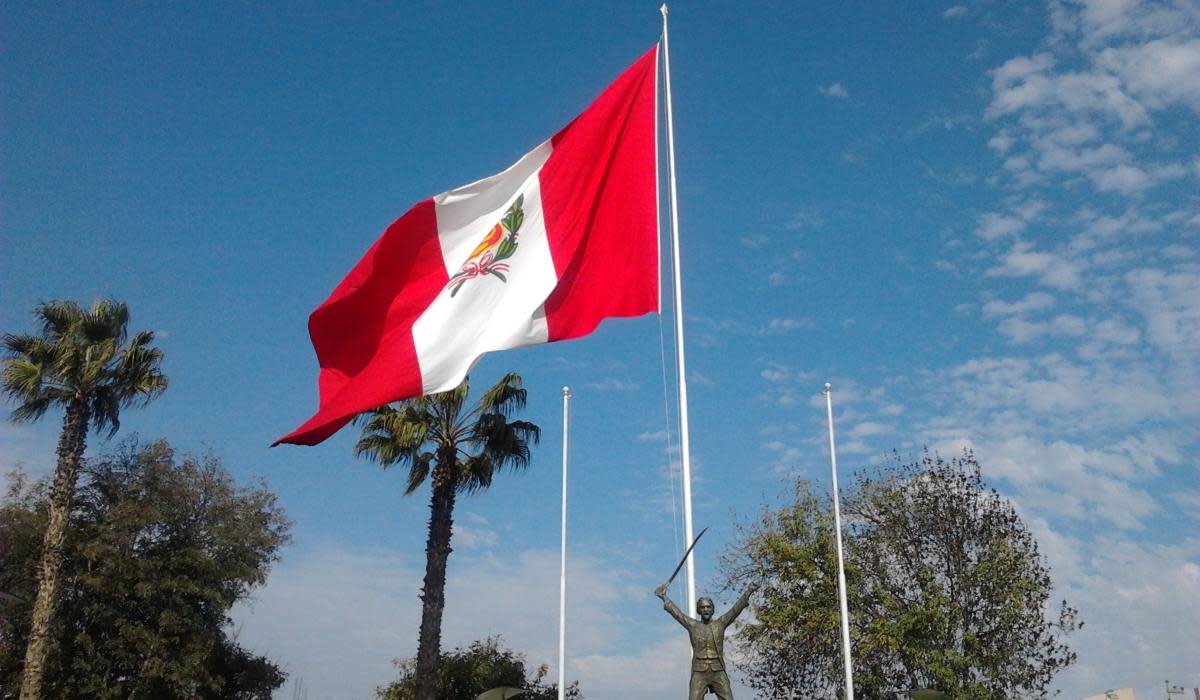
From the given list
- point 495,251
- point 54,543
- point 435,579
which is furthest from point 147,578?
point 495,251

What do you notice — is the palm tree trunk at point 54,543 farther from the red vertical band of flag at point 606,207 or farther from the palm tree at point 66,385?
the red vertical band of flag at point 606,207

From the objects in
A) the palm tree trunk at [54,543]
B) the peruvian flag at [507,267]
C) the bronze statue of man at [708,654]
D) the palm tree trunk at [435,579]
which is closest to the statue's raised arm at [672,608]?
the bronze statue of man at [708,654]

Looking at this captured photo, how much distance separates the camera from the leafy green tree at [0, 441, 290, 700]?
33125mm

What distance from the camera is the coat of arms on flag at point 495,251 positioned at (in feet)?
46.4

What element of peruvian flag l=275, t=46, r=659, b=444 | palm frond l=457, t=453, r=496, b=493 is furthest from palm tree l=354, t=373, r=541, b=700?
peruvian flag l=275, t=46, r=659, b=444

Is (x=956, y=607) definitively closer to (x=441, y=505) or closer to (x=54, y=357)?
(x=441, y=505)

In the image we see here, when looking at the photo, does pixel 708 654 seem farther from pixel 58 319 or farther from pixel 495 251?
pixel 58 319

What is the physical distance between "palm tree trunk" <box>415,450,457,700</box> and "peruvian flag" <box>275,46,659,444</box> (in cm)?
1543

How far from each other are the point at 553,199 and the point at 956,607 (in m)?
22.4

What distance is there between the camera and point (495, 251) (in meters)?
14.3

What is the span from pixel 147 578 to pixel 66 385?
264 inches

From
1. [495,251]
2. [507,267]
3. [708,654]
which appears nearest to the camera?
[708,654]

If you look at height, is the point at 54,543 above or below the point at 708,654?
above

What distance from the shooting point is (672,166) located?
1395 centimetres
